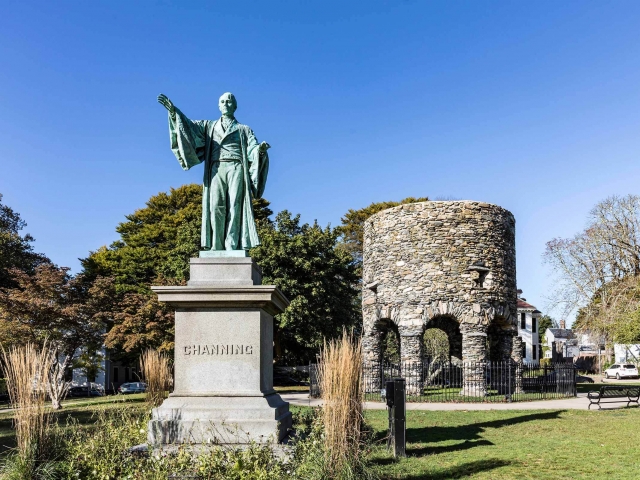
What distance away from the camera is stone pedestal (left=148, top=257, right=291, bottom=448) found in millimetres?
6402

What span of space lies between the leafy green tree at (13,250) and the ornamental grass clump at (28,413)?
25551 millimetres

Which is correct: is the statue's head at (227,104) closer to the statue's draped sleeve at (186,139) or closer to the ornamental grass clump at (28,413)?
the statue's draped sleeve at (186,139)

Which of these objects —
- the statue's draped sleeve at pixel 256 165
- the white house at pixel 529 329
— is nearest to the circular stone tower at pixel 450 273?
the statue's draped sleeve at pixel 256 165

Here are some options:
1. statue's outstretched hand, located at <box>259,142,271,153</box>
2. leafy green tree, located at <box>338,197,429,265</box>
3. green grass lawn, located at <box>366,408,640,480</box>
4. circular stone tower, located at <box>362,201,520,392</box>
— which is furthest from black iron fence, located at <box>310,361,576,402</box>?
leafy green tree, located at <box>338,197,429,265</box>

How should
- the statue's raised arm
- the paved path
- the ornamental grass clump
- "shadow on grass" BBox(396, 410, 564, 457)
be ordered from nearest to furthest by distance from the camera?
the ornamental grass clump → the statue's raised arm → "shadow on grass" BBox(396, 410, 564, 457) → the paved path

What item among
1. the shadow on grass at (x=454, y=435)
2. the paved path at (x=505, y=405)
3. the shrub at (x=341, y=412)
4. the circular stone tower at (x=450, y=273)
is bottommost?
the paved path at (x=505, y=405)

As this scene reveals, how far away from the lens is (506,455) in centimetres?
859

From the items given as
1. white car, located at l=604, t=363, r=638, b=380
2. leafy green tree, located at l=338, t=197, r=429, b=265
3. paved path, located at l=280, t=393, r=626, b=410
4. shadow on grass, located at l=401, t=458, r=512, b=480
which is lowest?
white car, located at l=604, t=363, r=638, b=380

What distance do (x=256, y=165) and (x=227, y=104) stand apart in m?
0.93

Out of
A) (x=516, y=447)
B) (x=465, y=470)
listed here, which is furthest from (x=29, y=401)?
(x=516, y=447)

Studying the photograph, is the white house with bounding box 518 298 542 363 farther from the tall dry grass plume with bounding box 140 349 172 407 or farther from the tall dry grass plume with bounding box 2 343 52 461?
the tall dry grass plume with bounding box 2 343 52 461

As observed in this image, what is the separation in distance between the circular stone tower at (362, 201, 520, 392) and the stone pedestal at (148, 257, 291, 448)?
1468 centimetres

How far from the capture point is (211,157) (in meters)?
7.47

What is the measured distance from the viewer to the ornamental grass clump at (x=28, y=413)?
5.61 meters
